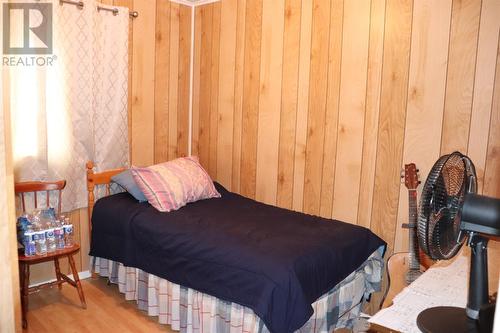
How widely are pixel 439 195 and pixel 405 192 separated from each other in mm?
1585

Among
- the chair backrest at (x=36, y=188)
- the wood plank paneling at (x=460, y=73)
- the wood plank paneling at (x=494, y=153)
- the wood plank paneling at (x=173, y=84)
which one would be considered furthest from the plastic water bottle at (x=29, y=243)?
the wood plank paneling at (x=494, y=153)

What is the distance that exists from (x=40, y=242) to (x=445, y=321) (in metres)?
2.38

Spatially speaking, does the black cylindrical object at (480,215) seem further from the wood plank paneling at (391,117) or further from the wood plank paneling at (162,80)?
the wood plank paneling at (162,80)

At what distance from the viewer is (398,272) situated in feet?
7.95

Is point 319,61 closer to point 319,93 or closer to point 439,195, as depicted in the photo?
point 319,93

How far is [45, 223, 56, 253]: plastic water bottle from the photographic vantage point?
8.67 feet

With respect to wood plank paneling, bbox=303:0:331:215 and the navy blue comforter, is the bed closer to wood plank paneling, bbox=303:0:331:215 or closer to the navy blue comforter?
the navy blue comforter

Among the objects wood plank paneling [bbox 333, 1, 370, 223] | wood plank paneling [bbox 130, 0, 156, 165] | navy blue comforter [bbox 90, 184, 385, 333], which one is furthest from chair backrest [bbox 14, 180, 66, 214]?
wood plank paneling [bbox 333, 1, 370, 223]

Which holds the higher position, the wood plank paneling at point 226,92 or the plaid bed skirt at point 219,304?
the wood plank paneling at point 226,92

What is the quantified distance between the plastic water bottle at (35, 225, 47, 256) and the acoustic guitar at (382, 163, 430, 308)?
6.88ft

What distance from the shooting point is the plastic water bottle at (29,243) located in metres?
2.55

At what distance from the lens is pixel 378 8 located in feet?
8.64

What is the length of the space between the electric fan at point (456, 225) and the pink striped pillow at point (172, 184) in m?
2.05

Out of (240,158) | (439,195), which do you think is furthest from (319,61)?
(439,195)
